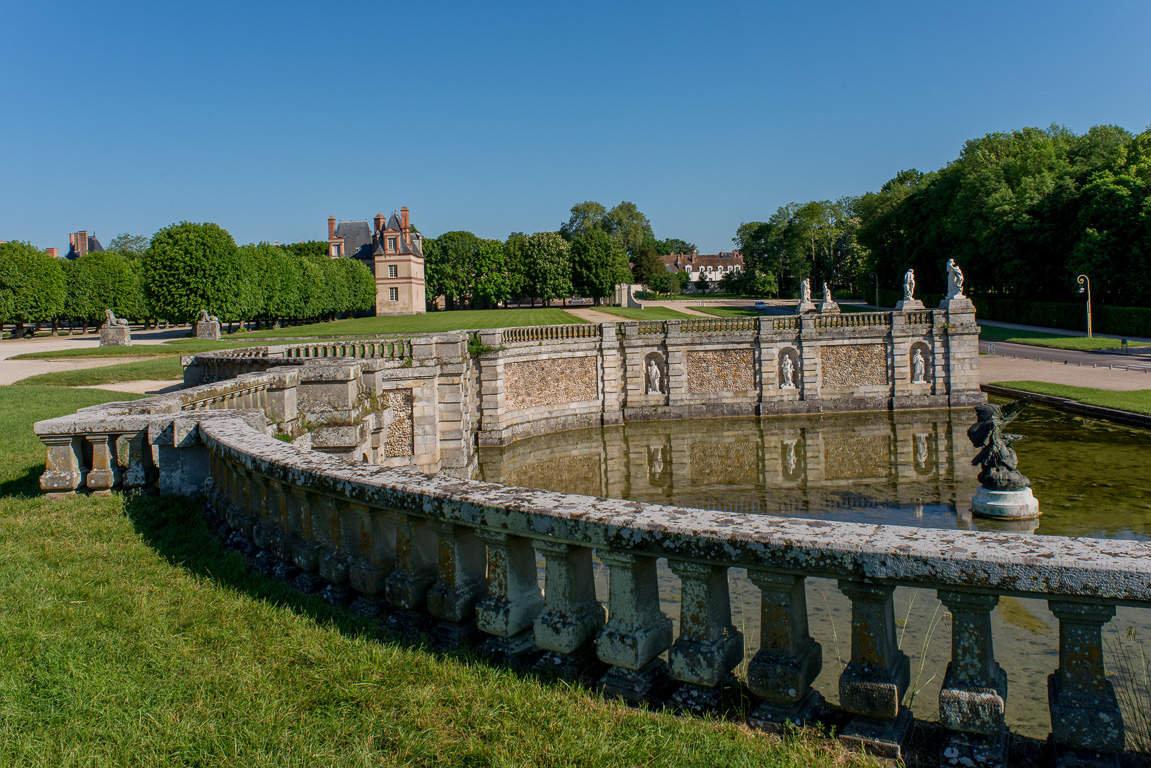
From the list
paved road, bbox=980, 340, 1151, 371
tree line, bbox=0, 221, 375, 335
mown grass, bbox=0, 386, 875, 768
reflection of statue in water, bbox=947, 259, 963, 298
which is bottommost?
paved road, bbox=980, 340, 1151, 371

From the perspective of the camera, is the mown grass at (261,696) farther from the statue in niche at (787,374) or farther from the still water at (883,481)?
the statue in niche at (787,374)

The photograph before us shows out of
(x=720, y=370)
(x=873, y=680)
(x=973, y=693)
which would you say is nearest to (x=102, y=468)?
(x=873, y=680)

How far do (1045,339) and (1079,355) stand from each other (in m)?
6.03

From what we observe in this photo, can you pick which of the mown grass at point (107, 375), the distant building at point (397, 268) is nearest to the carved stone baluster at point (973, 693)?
the mown grass at point (107, 375)

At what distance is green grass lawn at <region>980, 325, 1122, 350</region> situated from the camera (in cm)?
4001

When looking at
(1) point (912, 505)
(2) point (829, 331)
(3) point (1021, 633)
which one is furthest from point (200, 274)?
(3) point (1021, 633)

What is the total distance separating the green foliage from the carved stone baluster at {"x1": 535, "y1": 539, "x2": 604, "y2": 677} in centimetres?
5367

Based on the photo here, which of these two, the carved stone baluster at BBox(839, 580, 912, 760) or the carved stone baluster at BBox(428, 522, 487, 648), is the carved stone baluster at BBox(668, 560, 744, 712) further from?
the carved stone baluster at BBox(428, 522, 487, 648)

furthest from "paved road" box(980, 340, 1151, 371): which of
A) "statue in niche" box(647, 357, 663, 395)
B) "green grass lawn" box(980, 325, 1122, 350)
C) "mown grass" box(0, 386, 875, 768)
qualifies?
"mown grass" box(0, 386, 875, 768)

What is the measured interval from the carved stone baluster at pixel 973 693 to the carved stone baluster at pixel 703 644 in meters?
0.84

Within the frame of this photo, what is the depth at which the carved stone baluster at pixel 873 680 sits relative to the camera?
9.72ft

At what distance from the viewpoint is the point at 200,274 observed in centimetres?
5100

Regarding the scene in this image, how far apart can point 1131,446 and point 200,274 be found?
5065 centimetres

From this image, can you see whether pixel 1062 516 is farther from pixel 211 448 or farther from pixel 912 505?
pixel 211 448
